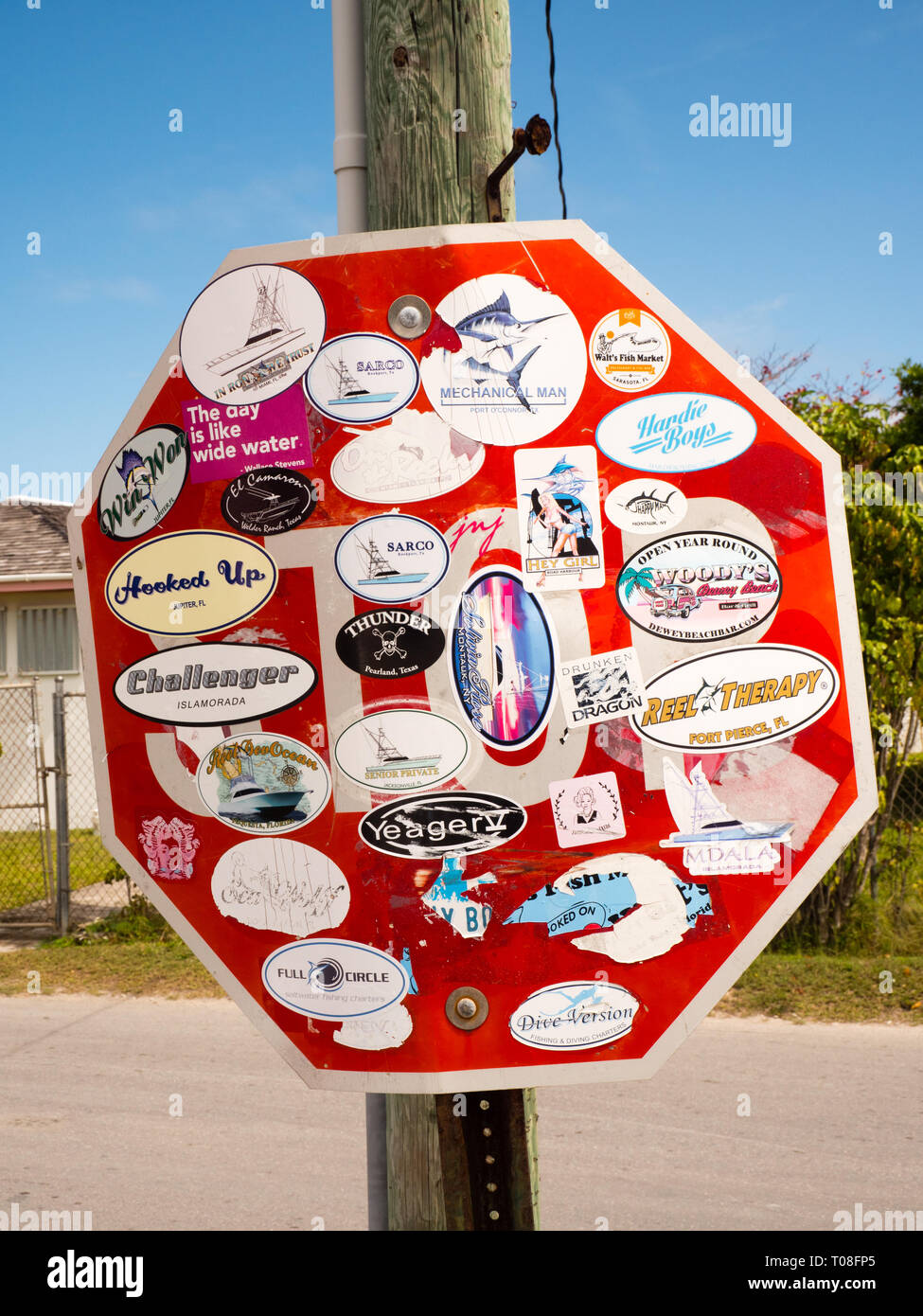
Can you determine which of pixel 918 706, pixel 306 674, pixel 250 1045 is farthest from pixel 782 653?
pixel 918 706

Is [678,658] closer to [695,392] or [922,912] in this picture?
[695,392]

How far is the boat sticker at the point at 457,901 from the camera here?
1375mm

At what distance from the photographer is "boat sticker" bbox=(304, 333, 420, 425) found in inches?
55.7

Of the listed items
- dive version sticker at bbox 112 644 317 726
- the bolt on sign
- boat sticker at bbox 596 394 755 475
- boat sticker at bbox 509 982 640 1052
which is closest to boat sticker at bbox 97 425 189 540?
the bolt on sign

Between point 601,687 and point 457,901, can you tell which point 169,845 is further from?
point 601,687

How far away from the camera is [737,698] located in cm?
136

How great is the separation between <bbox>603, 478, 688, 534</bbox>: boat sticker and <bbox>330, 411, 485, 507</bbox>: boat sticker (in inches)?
7.6

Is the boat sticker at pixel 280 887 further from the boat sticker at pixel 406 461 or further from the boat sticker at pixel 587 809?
the boat sticker at pixel 406 461

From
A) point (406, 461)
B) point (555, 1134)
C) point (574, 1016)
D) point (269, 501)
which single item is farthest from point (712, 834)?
point (555, 1134)

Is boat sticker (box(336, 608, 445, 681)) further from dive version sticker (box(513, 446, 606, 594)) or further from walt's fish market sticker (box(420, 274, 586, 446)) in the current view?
walt's fish market sticker (box(420, 274, 586, 446))

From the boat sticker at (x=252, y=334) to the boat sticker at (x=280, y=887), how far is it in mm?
632

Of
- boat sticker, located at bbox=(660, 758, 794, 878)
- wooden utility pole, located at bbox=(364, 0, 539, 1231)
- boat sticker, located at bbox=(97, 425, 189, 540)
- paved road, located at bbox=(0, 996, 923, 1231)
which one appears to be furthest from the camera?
paved road, located at bbox=(0, 996, 923, 1231)

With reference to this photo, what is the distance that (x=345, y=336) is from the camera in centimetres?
143

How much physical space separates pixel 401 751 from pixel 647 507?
47 cm
